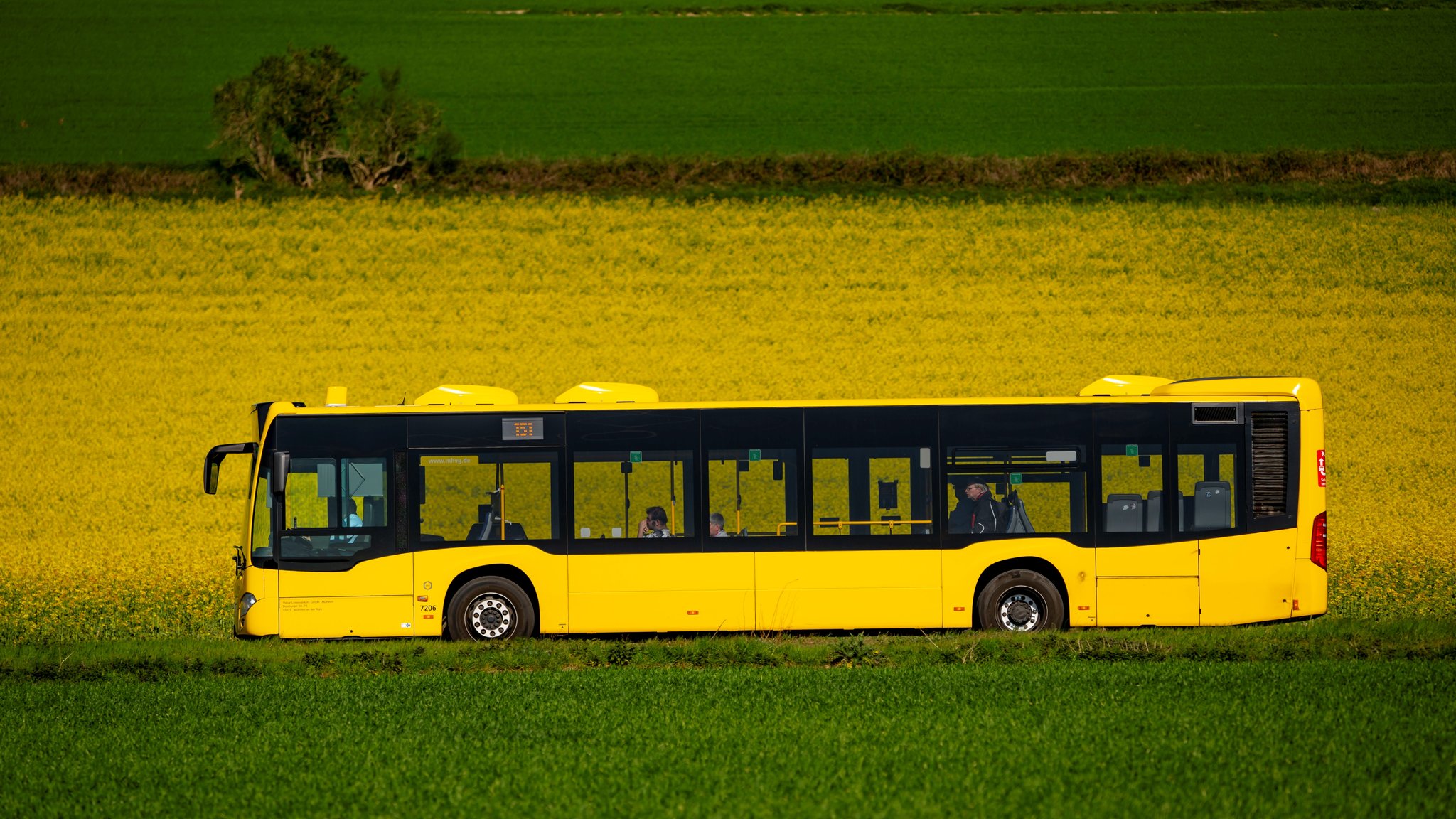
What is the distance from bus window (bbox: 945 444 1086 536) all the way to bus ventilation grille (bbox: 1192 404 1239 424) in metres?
1.36

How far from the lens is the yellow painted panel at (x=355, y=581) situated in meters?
14.1

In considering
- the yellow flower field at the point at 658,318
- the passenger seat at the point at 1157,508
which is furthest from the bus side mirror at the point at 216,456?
the passenger seat at the point at 1157,508

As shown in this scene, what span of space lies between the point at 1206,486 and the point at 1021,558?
2.14 metres

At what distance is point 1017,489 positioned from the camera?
14180 mm

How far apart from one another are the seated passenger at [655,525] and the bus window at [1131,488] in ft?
15.0

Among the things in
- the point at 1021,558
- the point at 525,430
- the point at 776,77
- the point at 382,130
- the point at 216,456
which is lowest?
the point at 1021,558

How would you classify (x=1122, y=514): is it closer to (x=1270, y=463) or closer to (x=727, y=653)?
(x=1270, y=463)

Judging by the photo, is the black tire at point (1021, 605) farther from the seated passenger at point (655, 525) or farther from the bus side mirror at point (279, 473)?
the bus side mirror at point (279, 473)

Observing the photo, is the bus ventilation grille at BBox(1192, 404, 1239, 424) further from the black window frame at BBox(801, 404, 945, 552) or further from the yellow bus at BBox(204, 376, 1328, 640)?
the black window frame at BBox(801, 404, 945, 552)

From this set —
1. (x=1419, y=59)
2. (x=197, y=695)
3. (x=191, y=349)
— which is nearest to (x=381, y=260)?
(x=191, y=349)

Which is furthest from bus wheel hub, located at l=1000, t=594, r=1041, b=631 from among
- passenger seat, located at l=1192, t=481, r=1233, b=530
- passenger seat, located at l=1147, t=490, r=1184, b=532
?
passenger seat, located at l=1192, t=481, r=1233, b=530

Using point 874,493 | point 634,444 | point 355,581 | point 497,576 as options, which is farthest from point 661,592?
point 355,581

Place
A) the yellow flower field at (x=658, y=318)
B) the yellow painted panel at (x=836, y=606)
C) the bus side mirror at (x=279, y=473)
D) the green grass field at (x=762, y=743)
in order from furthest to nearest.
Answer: the yellow flower field at (x=658, y=318) → the yellow painted panel at (x=836, y=606) → the bus side mirror at (x=279, y=473) → the green grass field at (x=762, y=743)

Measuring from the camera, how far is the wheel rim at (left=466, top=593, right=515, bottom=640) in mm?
14211
